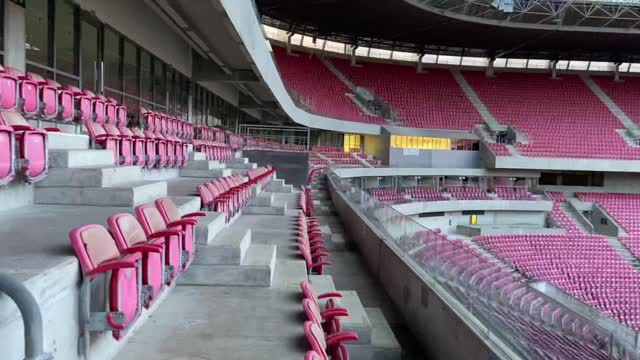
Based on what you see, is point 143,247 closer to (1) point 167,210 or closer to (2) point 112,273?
(2) point 112,273

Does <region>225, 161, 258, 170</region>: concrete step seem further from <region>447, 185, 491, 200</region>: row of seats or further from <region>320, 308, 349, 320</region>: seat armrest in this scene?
<region>447, 185, 491, 200</region>: row of seats

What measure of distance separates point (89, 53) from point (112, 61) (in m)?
1.07

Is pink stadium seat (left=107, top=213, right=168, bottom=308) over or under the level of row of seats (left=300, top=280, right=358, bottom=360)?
over

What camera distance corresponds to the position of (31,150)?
3.89 meters

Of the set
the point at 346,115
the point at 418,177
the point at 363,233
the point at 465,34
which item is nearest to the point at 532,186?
the point at 418,177

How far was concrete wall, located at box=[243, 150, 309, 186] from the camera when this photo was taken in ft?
53.8

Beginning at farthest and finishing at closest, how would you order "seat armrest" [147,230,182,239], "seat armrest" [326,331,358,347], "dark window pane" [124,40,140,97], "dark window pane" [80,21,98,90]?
1. "dark window pane" [124,40,140,97]
2. "dark window pane" [80,21,98,90]
3. "seat armrest" [326,331,358,347]
4. "seat armrest" [147,230,182,239]

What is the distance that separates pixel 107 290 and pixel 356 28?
30.3 metres

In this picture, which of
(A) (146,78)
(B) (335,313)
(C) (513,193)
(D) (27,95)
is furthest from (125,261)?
(C) (513,193)

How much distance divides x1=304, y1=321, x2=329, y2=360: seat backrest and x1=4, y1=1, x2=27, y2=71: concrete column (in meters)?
6.58

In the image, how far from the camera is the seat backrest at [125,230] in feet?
9.25

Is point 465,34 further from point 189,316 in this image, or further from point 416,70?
point 189,316

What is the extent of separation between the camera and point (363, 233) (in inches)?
322

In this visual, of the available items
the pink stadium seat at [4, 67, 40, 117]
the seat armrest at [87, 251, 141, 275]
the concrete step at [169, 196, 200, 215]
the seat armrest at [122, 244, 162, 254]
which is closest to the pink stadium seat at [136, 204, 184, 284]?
the seat armrest at [122, 244, 162, 254]
